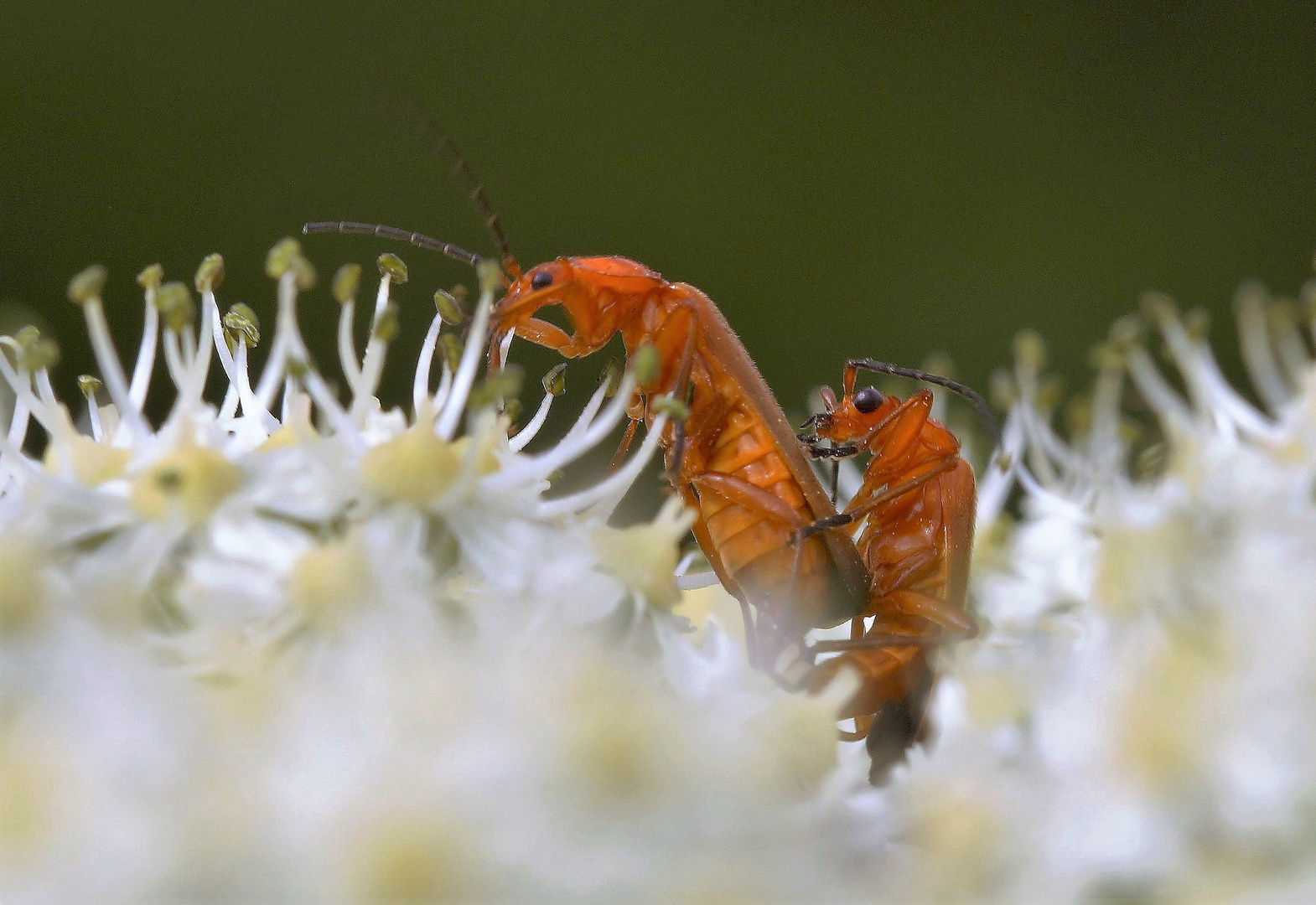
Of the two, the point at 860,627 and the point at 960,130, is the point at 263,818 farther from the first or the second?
the point at 960,130

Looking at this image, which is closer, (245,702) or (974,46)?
(245,702)

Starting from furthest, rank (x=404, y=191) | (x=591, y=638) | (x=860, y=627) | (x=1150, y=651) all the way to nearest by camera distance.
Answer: (x=404, y=191) < (x=860, y=627) < (x=591, y=638) < (x=1150, y=651)

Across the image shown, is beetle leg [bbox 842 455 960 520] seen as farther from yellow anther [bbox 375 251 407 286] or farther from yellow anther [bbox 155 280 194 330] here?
yellow anther [bbox 155 280 194 330]

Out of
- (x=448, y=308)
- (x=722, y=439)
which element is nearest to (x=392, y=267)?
(x=448, y=308)

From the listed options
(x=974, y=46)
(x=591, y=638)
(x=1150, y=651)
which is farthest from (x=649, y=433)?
(x=974, y=46)

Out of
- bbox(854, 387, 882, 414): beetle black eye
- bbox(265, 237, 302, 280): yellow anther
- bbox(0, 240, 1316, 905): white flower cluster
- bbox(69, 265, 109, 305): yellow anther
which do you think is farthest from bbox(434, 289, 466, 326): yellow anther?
bbox(854, 387, 882, 414): beetle black eye

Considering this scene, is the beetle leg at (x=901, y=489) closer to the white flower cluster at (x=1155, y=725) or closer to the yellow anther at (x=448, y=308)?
the white flower cluster at (x=1155, y=725)

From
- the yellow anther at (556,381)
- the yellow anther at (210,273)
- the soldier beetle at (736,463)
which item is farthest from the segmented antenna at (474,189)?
the yellow anther at (210,273)

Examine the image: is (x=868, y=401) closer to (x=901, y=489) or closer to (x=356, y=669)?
(x=901, y=489)
